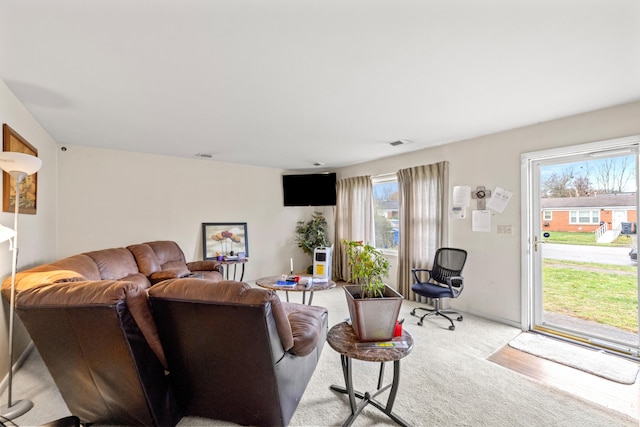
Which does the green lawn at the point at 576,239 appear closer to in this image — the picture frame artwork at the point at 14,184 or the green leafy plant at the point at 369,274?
the green leafy plant at the point at 369,274

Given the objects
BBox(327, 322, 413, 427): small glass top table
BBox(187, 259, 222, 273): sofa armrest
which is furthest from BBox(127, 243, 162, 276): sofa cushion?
BBox(327, 322, 413, 427): small glass top table

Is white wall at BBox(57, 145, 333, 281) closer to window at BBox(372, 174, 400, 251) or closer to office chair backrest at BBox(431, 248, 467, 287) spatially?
window at BBox(372, 174, 400, 251)

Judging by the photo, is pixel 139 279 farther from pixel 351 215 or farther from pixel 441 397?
pixel 351 215

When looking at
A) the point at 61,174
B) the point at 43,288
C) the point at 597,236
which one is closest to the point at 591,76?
the point at 597,236

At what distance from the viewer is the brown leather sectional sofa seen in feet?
4.77

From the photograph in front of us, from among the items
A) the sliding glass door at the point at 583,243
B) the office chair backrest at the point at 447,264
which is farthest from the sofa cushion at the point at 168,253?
the sliding glass door at the point at 583,243

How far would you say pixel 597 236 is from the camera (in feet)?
9.95

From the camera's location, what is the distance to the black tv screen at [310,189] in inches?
235

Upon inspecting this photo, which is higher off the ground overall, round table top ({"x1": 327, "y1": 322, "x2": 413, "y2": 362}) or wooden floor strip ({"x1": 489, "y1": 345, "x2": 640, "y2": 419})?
round table top ({"x1": 327, "y1": 322, "x2": 413, "y2": 362})

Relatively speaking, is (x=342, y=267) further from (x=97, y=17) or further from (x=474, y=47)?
(x=97, y=17)

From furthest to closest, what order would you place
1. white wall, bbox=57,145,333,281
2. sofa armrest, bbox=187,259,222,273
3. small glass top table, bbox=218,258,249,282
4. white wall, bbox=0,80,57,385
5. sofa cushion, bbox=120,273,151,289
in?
small glass top table, bbox=218,258,249,282, sofa armrest, bbox=187,259,222,273, white wall, bbox=57,145,333,281, sofa cushion, bbox=120,273,151,289, white wall, bbox=0,80,57,385

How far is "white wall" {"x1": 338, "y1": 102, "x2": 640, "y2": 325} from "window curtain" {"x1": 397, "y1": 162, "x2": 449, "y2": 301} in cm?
17

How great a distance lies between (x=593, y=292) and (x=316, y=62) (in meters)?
3.76

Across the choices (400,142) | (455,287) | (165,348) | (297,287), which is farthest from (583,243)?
(165,348)
